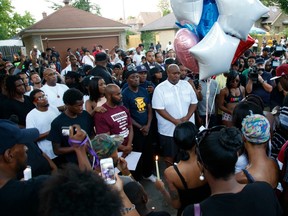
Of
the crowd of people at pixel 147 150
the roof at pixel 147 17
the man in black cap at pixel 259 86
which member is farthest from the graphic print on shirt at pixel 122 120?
the roof at pixel 147 17

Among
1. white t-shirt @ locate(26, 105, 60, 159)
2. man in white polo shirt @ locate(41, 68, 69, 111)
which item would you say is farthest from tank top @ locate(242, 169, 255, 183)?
man in white polo shirt @ locate(41, 68, 69, 111)

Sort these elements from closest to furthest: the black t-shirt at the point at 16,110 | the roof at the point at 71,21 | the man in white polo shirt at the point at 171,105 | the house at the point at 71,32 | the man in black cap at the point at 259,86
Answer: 1. the black t-shirt at the point at 16,110
2. the man in white polo shirt at the point at 171,105
3. the man in black cap at the point at 259,86
4. the house at the point at 71,32
5. the roof at the point at 71,21

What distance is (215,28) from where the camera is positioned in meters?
2.75

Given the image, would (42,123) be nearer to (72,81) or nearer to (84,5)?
(72,81)

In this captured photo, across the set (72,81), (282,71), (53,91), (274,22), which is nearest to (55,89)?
(53,91)

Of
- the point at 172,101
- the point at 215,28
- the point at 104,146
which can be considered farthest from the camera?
the point at 172,101

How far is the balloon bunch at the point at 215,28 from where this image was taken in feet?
8.79

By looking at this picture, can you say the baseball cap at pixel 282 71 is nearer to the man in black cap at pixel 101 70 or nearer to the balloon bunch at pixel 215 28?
the balloon bunch at pixel 215 28

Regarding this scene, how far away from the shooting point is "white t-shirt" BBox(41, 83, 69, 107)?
4.02m

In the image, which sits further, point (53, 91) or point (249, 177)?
point (53, 91)

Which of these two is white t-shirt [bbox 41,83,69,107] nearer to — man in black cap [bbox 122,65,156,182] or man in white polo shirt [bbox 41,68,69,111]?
man in white polo shirt [bbox 41,68,69,111]

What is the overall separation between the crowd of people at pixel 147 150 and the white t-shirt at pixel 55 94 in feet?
0.05

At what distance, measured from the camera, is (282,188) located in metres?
2.00

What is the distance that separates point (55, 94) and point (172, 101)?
190 centimetres
